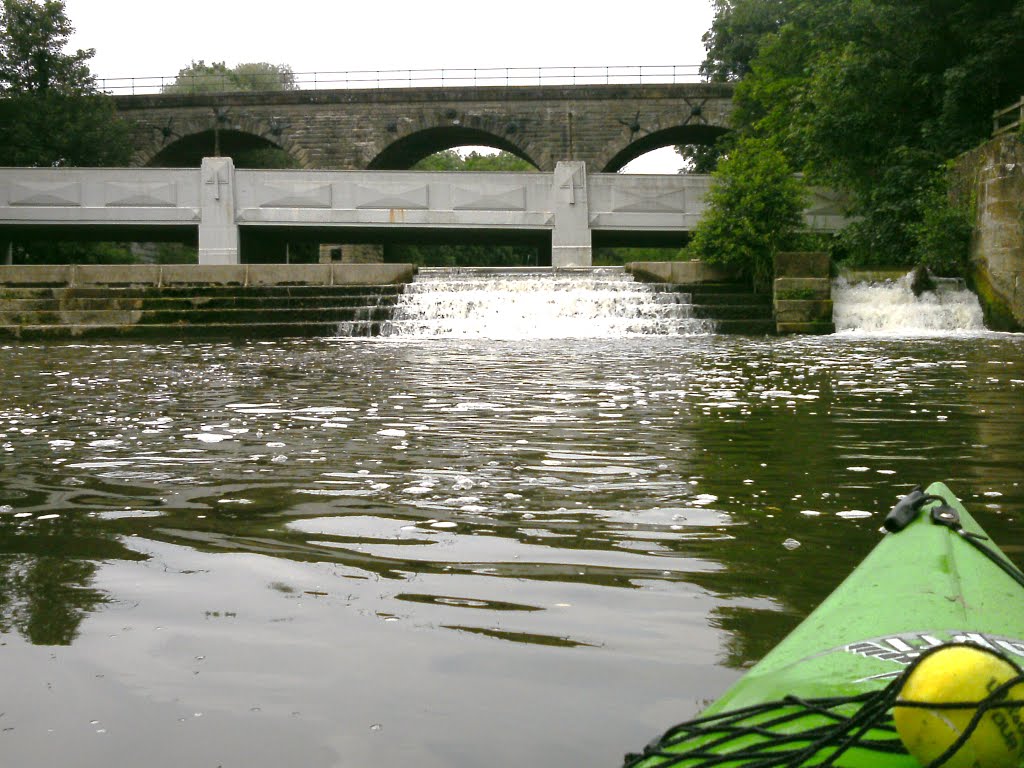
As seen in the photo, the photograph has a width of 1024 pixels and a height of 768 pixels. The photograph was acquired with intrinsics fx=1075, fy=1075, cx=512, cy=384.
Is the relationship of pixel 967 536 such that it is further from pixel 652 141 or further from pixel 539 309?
pixel 652 141

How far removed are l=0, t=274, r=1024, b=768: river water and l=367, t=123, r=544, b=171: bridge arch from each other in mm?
28386

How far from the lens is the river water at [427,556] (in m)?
1.95

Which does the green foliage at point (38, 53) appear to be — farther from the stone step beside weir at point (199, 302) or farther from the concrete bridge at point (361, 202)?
the stone step beside weir at point (199, 302)

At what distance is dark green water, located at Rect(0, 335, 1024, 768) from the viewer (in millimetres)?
1945

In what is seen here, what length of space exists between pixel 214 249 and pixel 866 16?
1459cm

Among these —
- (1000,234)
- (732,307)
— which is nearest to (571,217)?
(732,307)

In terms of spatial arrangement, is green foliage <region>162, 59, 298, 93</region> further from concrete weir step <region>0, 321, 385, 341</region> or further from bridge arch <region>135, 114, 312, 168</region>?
concrete weir step <region>0, 321, 385, 341</region>

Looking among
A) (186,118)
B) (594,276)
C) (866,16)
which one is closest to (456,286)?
(594,276)

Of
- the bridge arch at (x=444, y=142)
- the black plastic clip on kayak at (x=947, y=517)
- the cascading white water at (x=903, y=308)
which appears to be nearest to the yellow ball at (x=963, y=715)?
the black plastic clip on kayak at (x=947, y=517)

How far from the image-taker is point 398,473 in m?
4.46

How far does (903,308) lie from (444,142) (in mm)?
23667

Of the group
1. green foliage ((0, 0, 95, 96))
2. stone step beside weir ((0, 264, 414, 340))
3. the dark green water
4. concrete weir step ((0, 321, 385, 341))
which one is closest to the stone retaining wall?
stone step beside weir ((0, 264, 414, 340))

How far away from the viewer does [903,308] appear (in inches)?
688

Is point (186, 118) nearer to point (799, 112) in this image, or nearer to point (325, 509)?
point (799, 112)
